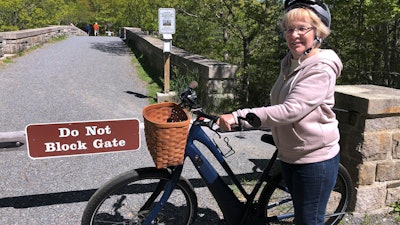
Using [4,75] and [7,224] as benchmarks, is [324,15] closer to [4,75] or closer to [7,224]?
[7,224]

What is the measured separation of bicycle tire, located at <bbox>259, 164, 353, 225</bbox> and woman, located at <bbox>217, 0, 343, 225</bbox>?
20.7 inches

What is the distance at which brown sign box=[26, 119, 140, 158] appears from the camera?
2920 millimetres

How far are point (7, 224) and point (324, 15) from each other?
3.00 m

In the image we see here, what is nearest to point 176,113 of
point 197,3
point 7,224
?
point 7,224

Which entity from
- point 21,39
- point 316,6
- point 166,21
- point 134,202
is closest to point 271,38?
point 166,21

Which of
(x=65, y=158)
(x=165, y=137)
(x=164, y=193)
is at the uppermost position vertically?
(x=165, y=137)

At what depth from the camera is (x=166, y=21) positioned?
8.10 meters

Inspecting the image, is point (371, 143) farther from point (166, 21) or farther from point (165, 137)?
point (166, 21)

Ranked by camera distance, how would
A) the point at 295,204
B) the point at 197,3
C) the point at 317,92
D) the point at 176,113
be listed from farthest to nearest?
the point at 197,3 → the point at 176,113 → the point at 295,204 → the point at 317,92

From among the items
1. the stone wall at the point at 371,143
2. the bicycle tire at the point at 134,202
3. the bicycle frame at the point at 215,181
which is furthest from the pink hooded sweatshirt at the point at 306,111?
the stone wall at the point at 371,143

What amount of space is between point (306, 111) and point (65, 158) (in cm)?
367

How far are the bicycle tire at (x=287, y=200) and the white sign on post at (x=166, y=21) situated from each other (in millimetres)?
5520

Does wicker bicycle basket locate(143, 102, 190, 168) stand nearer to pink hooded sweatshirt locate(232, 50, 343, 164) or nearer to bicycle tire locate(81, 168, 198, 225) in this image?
bicycle tire locate(81, 168, 198, 225)

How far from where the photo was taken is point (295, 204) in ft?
7.70
